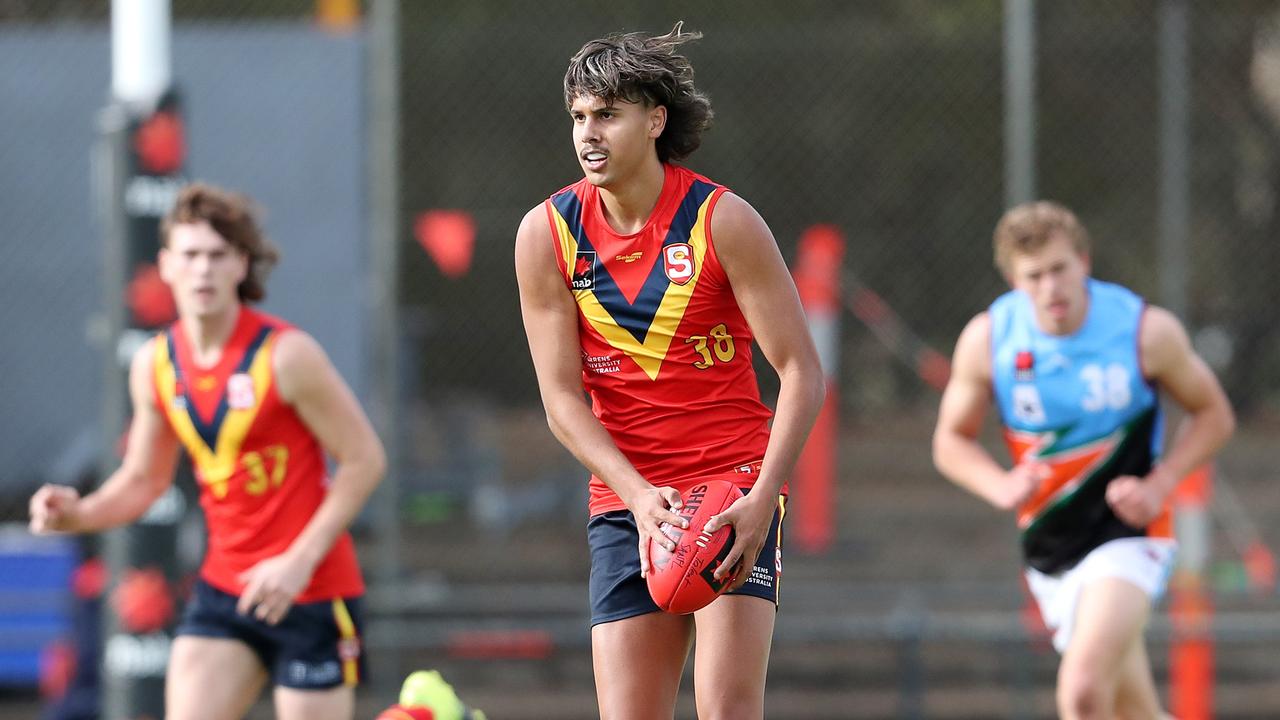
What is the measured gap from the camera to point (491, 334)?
976 centimetres

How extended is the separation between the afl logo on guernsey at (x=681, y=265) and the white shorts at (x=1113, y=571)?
2.29 metres

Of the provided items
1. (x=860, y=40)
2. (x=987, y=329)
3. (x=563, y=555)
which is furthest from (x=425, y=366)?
(x=987, y=329)

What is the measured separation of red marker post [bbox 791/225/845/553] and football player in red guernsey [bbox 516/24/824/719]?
5426 mm

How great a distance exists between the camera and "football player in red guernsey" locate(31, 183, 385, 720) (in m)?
4.68

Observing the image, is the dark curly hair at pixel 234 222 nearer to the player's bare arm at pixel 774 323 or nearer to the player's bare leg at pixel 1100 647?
the player's bare arm at pixel 774 323

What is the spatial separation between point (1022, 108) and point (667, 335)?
4765 millimetres

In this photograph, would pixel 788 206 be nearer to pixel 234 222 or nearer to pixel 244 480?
pixel 234 222

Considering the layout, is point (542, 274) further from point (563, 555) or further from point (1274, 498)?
point (1274, 498)

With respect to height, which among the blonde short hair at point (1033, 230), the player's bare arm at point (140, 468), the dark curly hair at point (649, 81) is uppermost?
the dark curly hair at point (649, 81)

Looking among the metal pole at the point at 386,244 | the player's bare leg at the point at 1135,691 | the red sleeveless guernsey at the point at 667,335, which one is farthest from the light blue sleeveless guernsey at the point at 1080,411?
the metal pole at the point at 386,244

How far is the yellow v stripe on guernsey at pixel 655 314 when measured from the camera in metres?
3.58

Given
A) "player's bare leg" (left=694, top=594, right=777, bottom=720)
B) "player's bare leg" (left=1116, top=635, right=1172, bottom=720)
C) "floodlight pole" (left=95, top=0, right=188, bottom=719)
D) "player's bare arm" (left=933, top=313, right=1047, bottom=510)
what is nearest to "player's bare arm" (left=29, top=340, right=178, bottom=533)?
"floodlight pole" (left=95, top=0, right=188, bottom=719)

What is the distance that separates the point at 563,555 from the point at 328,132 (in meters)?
2.83

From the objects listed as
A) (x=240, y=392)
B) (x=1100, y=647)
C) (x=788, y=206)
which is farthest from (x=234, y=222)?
(x=788, y=206)
